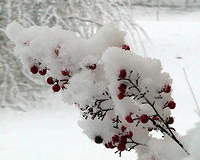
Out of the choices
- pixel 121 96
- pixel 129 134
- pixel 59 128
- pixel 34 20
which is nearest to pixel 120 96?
pixel 121 96

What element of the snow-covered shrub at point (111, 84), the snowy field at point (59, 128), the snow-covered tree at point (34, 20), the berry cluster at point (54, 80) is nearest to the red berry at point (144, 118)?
the snow-covered shrub at point (111, 84)

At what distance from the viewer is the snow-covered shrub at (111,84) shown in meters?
0.88

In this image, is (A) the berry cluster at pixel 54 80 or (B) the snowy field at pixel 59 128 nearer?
(A) the berry cluster at pixel 54 80

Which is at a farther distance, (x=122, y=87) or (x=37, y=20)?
(x=37, y=20)

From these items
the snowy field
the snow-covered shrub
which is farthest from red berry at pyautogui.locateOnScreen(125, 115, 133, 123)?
the snowy field

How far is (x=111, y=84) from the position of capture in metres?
0.89

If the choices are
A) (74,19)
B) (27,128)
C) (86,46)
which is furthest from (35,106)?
(86,46)

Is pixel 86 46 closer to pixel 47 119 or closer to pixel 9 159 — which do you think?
pixel 9 159

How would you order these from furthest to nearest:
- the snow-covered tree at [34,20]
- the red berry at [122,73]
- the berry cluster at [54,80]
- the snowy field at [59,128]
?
the snow-covered tree at [34,20] → the snowy field at [59,128] → the berry cluster at [54,80] → the red berry at [122,73]

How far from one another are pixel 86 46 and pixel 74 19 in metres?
3.56

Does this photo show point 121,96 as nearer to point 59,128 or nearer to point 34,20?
point 59,128

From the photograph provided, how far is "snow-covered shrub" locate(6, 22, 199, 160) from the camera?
2.90 ft

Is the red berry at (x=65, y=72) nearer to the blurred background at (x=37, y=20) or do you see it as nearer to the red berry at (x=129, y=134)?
the red berry at (x=129, y=134)

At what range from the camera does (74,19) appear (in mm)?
4484
